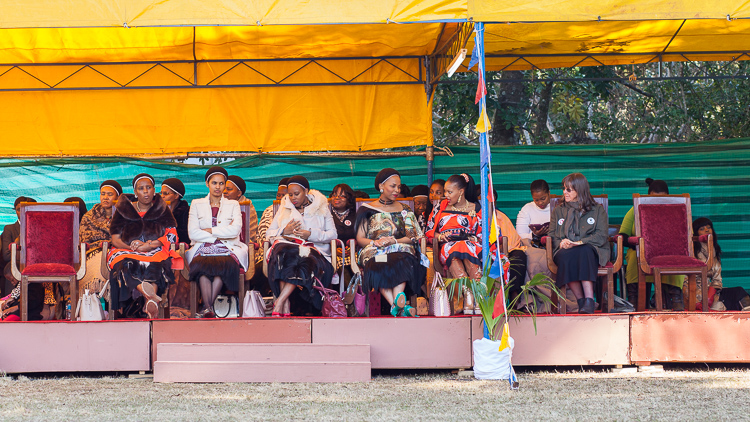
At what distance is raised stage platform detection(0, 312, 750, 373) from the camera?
16.4 ft

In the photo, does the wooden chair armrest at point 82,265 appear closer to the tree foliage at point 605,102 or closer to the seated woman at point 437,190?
the seated woman at point 437,190

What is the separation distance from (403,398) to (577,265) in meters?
2.16

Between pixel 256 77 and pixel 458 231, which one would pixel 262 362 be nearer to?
pixel 458 231

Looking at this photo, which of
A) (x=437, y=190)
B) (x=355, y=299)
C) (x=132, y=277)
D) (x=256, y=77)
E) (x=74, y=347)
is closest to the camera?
(x=74, y=347)

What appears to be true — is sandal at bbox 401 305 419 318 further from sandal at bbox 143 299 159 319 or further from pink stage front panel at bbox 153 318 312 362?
sandal at bbox 143 299 159 319

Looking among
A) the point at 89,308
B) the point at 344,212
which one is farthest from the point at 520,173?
the point at 89,308

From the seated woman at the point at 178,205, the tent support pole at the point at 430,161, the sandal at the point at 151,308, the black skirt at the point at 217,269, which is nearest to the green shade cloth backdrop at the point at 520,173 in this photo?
the tent support pole at the point at 430,161

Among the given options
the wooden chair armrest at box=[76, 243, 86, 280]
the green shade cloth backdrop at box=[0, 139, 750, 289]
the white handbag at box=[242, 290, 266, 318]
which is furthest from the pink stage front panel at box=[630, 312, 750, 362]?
the wooden chair armrest at box=[76, 243, 86, 280]

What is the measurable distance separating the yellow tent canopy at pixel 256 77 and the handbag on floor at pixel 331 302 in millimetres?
2241

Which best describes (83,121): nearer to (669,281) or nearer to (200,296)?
(200,296)

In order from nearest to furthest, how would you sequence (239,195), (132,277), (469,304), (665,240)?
(469,304) → (132,277) → (665,240) → (239,195)

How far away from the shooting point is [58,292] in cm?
637

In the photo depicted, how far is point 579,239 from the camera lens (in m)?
5.96

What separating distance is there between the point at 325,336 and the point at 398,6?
2.08 meters
